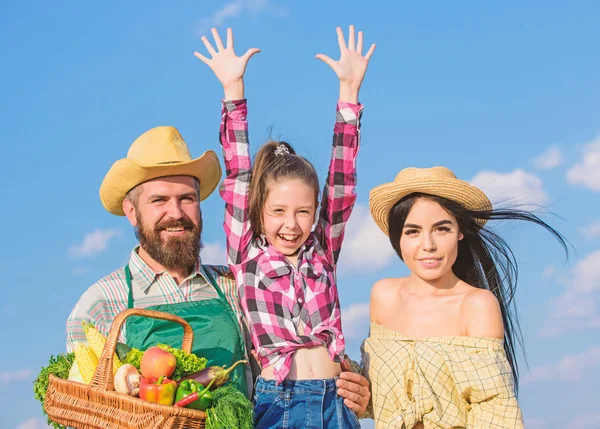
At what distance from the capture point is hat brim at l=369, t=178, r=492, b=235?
5398 mm

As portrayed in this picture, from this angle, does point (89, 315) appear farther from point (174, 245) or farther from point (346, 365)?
point (346, 365)

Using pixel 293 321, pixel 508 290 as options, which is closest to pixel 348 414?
pixel 293 321

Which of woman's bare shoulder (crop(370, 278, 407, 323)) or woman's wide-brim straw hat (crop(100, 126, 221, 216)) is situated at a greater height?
woman's wide-brim straw hat (crop(100, 126, 221, 216))

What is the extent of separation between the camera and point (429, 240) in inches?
209

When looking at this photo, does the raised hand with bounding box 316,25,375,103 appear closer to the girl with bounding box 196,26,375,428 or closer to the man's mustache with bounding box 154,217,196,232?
the girl with bounding box 196,26,375,428

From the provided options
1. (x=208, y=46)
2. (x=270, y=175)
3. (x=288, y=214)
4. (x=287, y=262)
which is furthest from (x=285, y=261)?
(x=208, y=46)

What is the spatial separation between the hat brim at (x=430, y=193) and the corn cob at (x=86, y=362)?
7.40 feet

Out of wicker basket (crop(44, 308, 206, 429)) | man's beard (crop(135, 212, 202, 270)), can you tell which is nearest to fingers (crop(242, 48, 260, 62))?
man's beard (crop(135, 212, 202, 270))

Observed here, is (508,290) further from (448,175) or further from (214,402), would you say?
(214,402)

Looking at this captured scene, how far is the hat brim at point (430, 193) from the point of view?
5398 millimetres

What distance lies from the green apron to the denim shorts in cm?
46

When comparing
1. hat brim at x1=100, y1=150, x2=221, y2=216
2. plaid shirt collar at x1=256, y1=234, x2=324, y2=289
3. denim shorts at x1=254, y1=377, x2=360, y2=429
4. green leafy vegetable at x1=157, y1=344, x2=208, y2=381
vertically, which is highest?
hat brim at x1=100, y1=150, x2=221, y2=216

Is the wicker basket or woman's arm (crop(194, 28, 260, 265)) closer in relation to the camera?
the wicker basket

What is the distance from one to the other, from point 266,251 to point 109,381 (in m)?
1.53
